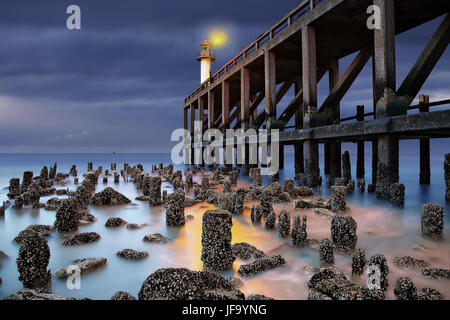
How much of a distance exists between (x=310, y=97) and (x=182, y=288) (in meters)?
11.3

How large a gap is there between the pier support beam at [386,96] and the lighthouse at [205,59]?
36229 mm

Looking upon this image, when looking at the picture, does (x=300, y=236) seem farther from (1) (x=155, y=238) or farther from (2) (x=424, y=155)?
(2) (x=424, y=155)

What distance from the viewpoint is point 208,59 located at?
142 feet

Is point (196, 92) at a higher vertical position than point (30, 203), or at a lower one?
higher

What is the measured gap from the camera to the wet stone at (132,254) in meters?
4.64

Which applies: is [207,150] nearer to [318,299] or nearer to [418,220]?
[418,220]

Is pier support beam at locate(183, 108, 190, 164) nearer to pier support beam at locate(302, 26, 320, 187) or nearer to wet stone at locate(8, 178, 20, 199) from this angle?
wet stone at locate(8, 178, 20, 199)

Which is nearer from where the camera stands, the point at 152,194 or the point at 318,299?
the point at 318,299

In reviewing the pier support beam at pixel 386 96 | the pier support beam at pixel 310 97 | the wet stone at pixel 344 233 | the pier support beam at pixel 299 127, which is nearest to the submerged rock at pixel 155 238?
the wet stone at pixel 344 233

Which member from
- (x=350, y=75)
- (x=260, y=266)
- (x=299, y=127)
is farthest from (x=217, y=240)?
(x=299, y=127)

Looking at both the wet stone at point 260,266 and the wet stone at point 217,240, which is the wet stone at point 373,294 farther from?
the wet stone at point 217,240

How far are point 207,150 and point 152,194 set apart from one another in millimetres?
21084
